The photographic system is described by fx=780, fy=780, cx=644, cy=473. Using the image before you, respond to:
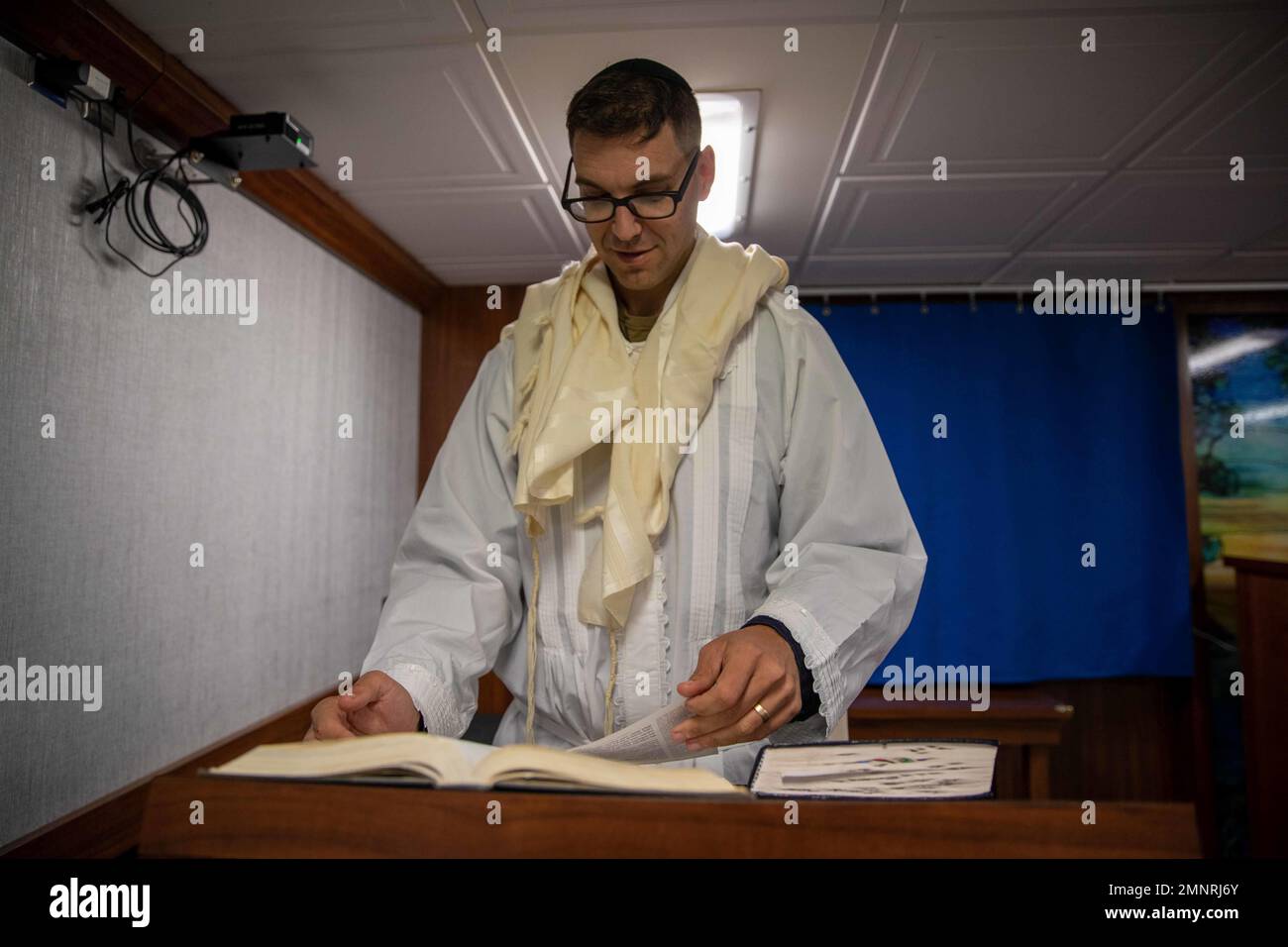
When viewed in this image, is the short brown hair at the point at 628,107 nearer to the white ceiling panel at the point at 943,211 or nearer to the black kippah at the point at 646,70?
the black kippah at the point at 646,70

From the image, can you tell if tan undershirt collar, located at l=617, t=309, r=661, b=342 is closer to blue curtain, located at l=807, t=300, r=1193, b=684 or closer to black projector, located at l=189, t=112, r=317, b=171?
black projector, located at l=189, t=112, r=317, b=171

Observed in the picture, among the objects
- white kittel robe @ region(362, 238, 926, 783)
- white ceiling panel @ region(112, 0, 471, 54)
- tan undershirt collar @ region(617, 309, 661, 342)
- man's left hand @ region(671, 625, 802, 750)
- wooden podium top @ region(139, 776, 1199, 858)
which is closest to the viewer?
wooden podium top @ region(139, 776, 1199, 858)

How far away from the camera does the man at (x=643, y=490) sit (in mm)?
1133

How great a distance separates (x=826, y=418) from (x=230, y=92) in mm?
1990

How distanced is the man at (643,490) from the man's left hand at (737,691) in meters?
0.19

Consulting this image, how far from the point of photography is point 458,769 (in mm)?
565

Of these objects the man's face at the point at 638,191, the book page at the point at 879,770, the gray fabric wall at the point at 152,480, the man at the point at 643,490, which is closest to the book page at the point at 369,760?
the book page at the point at 879,770

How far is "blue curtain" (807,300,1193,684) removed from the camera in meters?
3.92

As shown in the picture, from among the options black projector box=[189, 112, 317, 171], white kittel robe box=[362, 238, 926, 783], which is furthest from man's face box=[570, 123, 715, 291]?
black projector box=[189, 112, 317, 171]

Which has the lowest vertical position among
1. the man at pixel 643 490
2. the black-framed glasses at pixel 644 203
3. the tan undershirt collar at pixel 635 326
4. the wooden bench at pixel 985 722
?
the wooden bench at pixel 985 722

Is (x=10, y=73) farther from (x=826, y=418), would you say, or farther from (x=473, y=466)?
(x=826, y=418)

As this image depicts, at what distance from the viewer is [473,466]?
134 centimetres

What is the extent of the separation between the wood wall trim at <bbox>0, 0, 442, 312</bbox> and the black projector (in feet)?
0.34
